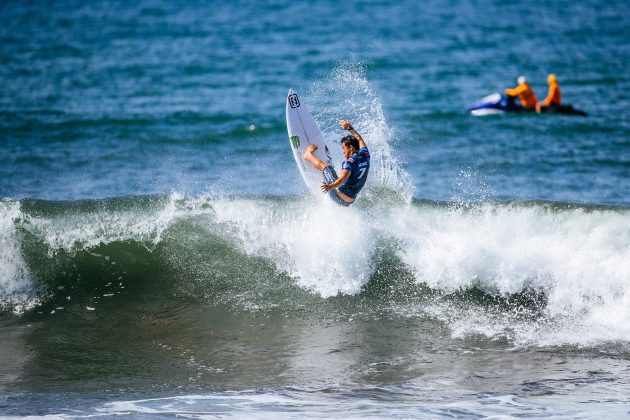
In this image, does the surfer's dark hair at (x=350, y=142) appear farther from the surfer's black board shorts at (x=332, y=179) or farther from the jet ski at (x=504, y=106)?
the jet ski at (x=504, y=106)

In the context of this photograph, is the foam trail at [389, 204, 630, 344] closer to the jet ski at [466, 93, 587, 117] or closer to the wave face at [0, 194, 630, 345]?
the wave face at [0, 194, 630, 345]

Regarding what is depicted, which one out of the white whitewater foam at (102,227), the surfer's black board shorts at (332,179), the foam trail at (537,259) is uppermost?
the surfer's black board shorts at (332,179)

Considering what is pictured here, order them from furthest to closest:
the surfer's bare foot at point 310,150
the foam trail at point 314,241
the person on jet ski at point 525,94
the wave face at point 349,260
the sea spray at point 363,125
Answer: the sea spray at point 363,125 < the surfer's bare foot at point 310,150 < the foam trail at point 314,241 < the wave face at point 349,260 < the person on jet ski at point 525,94

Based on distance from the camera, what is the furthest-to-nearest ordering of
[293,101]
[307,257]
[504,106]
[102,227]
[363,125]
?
[363,125]
[102,227]
[293,101]
[307,257]
[504,106]

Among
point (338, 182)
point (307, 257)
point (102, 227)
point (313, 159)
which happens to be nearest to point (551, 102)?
point (338, 182)

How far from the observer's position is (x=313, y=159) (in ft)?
45.0

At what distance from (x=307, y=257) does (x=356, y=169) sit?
159 cm

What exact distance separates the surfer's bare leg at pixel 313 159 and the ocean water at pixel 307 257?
0.56m

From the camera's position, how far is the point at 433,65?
26.3 meters

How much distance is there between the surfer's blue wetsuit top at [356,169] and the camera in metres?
12.7

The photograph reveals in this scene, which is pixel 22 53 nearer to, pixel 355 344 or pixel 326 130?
pixel 326 130

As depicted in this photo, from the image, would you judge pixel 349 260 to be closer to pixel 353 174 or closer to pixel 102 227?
pixel 353 174

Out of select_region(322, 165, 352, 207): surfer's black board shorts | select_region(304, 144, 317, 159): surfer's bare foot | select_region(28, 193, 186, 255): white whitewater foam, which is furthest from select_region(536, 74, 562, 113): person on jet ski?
select_region(28, 193, 186, 255): white whitewater foam

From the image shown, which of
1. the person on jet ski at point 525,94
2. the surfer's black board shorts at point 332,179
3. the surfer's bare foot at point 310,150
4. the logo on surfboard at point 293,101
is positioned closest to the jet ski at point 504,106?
the person on jet ski at point 525,94
